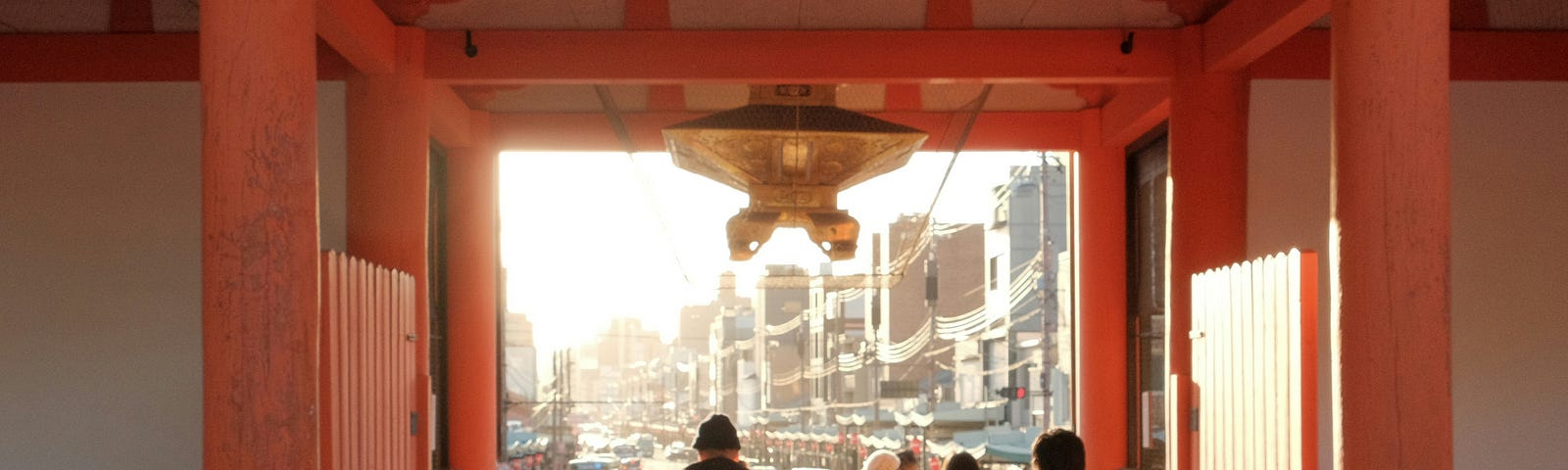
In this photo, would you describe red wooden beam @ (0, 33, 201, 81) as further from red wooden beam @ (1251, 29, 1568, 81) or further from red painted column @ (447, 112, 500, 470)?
red wooden beam @ (1251, 29, 1568, 81)

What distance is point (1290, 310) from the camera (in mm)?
4348

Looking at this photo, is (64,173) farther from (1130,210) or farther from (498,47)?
(1130,210)

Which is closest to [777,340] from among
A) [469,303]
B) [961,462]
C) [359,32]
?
[469,303]

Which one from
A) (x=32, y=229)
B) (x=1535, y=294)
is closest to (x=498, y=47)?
(x=32, y=229)

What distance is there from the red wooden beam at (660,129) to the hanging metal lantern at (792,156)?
70 centimetres

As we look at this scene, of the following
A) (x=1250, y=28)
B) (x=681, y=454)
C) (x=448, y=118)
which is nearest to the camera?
(x=1250, y=28)

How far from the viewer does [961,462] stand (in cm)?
463

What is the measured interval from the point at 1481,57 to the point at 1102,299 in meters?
2.42

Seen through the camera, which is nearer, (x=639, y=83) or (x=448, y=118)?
(x=639, y=83)

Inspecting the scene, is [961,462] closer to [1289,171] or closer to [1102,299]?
[1289,171]

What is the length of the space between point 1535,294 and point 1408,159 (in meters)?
2.88

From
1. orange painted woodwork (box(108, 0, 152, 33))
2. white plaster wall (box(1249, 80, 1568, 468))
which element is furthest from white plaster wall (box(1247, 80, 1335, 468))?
orange painted woodwork (box(108, 0, 152, 33))

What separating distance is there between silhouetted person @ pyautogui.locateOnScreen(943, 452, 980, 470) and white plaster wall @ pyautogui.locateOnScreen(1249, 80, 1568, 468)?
2237 mm

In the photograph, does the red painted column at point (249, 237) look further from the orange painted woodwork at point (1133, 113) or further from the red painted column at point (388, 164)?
the orange painted woodwork at point (1133, 113)
